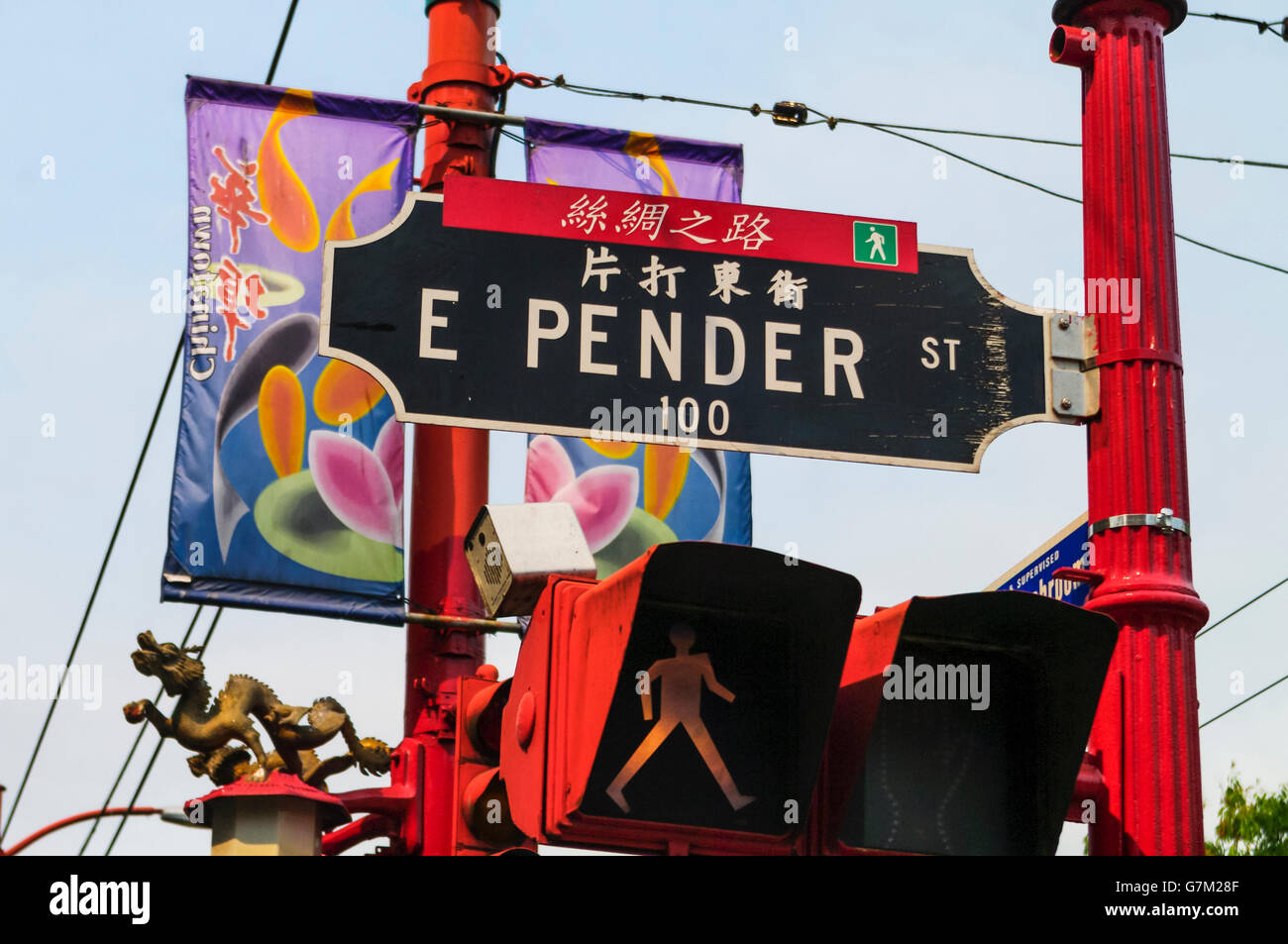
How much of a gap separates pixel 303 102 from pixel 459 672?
393 cm

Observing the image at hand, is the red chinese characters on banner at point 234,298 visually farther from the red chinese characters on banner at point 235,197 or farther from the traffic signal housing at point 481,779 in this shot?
the traffic signal housing at point 481,779

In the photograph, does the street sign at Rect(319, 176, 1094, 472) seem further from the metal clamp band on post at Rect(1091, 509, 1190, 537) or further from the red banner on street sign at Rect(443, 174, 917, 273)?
the metal clamp band on post at Rect(1091, 509, 1190, 537)

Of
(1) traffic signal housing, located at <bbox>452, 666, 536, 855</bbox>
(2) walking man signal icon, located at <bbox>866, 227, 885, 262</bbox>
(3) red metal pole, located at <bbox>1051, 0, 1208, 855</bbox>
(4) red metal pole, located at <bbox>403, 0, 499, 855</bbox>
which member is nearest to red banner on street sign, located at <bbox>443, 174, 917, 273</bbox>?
(2) walking man signal icon, located at <bbox>866, 227, 885, 262</bbox>

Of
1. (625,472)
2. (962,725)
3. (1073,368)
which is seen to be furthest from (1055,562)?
(625,472)

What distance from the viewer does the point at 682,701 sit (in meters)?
4.46

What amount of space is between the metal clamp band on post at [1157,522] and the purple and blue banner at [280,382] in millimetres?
6794

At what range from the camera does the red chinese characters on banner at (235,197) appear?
1223 cm

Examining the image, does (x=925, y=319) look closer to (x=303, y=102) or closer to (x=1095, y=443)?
(x=1095, y=443)

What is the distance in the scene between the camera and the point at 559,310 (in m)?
5.93

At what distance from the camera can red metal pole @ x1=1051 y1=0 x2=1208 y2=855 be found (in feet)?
18.3

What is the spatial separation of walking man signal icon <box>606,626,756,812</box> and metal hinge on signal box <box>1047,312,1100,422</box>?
2.05 metres

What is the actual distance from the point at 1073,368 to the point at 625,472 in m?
7.20
